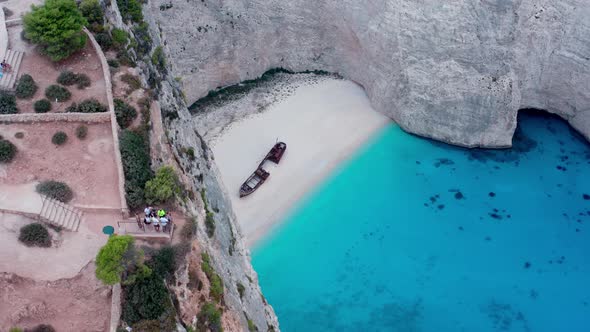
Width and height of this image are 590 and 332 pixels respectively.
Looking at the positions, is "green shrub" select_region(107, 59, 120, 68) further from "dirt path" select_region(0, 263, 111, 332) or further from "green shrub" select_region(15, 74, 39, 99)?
"dirt path" select_region(0, 263, 111, 332)

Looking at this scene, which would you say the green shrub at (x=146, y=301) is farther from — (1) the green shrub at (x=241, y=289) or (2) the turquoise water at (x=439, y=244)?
(2) the turquoise water at (x=439, y=244)

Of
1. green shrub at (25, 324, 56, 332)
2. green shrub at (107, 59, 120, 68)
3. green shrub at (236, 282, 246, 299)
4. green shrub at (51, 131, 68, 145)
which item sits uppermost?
green shrub at (107, 59, 120, 68)

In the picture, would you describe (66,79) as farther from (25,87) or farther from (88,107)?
(88,107)

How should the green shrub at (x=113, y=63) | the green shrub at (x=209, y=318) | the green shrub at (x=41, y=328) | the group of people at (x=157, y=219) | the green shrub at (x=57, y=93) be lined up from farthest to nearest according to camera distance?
the green shrub at (x=113, y=63)
the green shrub at (x=57, y=93)
the group of people at (x=157, y=219)
the green shrub at (x=209, y=318)
the green shrub at (x=41, y=328)

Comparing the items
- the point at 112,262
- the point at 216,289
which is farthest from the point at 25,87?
the point at 216,289

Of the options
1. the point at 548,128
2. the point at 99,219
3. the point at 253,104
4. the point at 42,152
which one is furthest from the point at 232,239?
the point at 548,128

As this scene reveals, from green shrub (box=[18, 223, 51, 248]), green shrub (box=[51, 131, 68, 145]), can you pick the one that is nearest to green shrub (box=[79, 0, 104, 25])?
green shrub (box=[51, 131, 68, 145])

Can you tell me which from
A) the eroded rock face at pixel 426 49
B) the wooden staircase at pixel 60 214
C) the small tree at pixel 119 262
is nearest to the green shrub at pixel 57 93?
the wooden staircase at pixel 60 214
